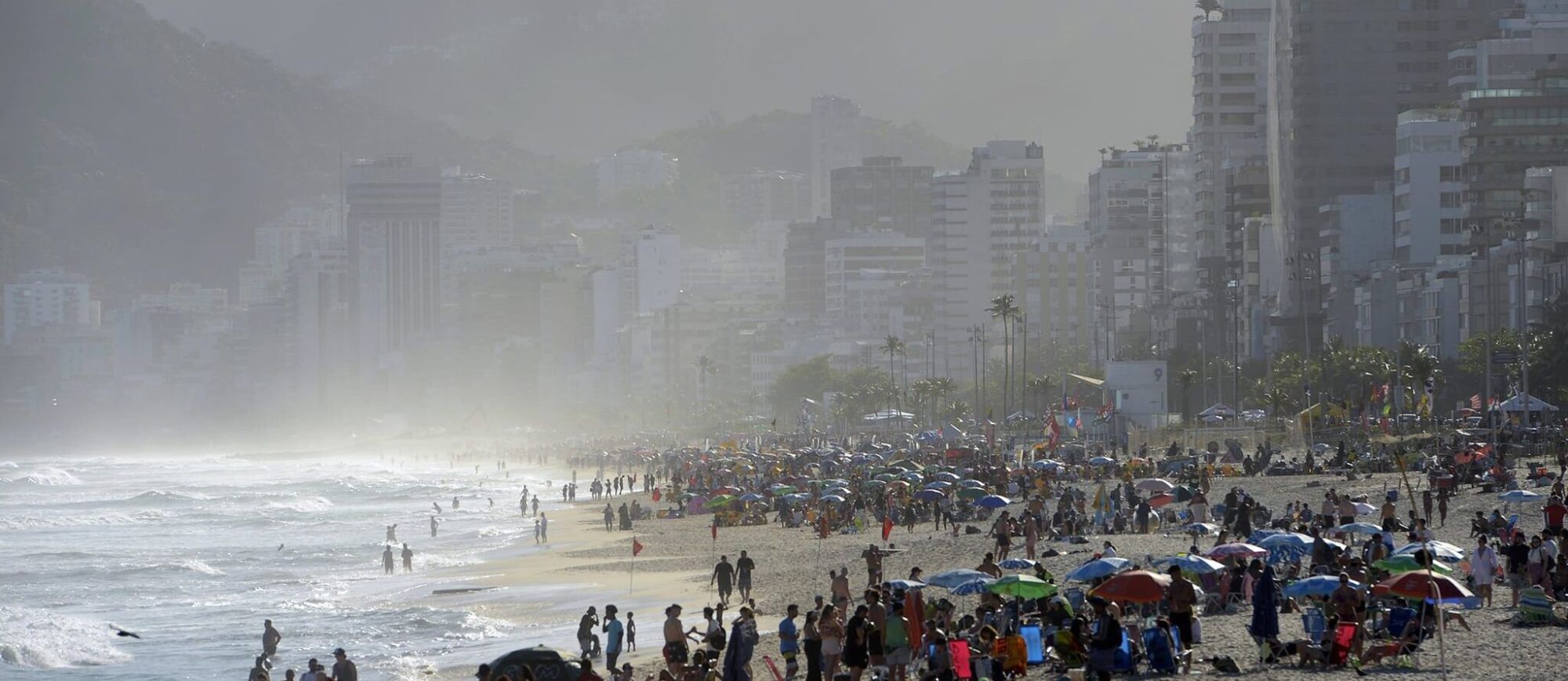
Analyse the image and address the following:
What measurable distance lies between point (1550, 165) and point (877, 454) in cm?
3103

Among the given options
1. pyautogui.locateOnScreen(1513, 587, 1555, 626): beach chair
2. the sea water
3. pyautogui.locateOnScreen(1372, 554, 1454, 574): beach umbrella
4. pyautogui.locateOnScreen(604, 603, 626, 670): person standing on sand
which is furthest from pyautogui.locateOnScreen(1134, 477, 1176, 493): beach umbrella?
pyautogui.locateOnScreen(1513, 587, 1555, 626): beach chair

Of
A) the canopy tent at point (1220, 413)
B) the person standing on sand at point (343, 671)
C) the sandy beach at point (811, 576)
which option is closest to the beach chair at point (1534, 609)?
the sandy beach at point (811, 576)

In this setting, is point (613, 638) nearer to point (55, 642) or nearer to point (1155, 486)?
point (55, 642)

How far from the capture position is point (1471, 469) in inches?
1703

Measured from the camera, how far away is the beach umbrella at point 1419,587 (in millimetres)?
20875

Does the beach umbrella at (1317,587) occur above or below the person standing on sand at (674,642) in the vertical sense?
above

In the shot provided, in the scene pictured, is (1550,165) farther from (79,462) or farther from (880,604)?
(79,462)

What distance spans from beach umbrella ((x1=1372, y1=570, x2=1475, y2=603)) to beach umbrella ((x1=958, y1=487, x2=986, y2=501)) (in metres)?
25.4

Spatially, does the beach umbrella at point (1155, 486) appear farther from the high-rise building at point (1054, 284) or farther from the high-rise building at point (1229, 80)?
the high-rise building at point (1054, 284)

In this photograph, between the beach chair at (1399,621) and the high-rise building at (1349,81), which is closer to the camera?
the beach chair at (1399,621)

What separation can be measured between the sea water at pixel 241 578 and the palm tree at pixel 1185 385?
25.5 meters

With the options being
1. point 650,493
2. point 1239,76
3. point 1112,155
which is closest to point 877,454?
point 650,493

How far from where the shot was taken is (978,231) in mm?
195750

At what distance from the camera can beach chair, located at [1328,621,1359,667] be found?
21.7 m
